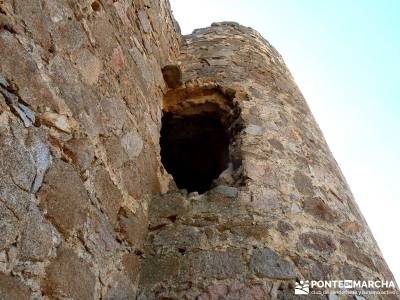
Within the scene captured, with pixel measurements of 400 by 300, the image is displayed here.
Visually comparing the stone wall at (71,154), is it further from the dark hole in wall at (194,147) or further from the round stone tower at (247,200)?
the dark hole in wall at (194,147)

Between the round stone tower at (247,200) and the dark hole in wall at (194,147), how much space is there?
1 cm

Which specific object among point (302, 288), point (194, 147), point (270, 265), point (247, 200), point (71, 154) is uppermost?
point (194, 147)

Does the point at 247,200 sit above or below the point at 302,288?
above

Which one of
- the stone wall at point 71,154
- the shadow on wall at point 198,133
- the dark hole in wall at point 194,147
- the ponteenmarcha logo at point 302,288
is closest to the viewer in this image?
the stone wall at point 71,154

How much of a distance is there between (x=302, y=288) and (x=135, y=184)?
3.21 feet

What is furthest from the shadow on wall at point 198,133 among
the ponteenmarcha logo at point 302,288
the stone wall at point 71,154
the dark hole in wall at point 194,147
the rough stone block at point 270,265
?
the ponteenmarcha logo at point 302,288

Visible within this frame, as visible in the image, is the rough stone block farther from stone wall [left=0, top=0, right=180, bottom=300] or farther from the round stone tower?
stone wall [left=0, top=0, right=180, bottom=300]

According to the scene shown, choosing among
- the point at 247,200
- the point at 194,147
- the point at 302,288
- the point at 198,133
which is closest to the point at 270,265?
the point at 302,288

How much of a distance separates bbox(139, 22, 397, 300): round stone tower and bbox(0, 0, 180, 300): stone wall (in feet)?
0.70

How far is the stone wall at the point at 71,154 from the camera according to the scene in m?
1.46

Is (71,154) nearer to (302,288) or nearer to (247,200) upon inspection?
(247,200)

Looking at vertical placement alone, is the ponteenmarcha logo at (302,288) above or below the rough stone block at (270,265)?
below

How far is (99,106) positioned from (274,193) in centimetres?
114

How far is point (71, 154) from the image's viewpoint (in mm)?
1814
